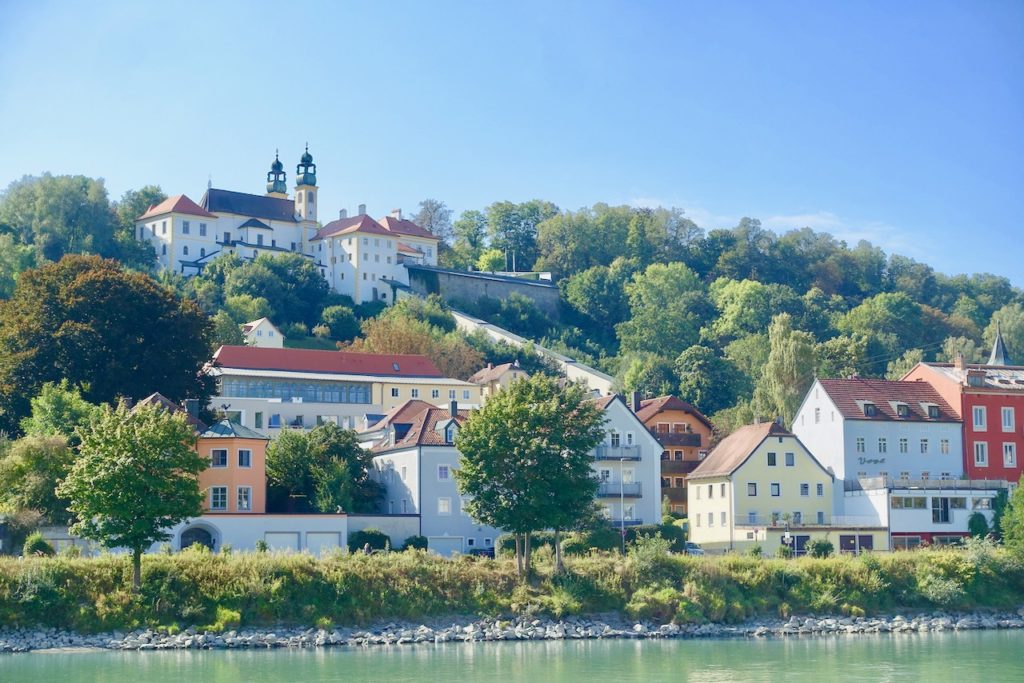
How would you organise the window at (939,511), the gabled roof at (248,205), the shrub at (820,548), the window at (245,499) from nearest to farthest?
the window at (245,499), the shrub at (820,548), the window at (939,511), the gabled roof at (248,205)

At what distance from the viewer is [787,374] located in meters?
86.6

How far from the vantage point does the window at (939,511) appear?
198 feet

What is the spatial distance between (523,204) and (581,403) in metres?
105

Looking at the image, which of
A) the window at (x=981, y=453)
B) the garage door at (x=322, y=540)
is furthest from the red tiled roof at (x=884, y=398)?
the garage door at (x=322, y=540)

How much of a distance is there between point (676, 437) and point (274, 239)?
61.0 metres

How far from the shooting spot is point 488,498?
48281 mm

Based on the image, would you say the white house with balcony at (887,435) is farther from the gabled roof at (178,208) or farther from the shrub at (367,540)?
the gabled roof at (178,208)

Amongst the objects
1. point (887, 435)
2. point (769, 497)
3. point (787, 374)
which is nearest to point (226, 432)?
point (769, 497)

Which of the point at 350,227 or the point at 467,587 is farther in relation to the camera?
the point at 350,227

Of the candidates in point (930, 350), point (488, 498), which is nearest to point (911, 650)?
point (488, 498)

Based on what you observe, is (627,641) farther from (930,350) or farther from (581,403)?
(930,350)

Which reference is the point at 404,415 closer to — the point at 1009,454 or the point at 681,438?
the point at 681,438

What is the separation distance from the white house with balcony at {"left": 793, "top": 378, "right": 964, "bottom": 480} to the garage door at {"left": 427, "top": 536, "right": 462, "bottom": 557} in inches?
679

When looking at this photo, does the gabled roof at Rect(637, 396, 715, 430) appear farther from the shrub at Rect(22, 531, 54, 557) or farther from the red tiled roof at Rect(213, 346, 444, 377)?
the shrub at Rect(22, 531, 54, 557)
